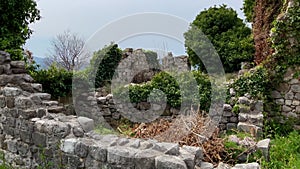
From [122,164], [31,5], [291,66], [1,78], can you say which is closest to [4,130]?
[1,78]

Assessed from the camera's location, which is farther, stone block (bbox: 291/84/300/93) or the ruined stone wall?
stone block (bbox: 291/84/300/93)

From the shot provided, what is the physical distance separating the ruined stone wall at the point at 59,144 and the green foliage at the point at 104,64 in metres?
4.29

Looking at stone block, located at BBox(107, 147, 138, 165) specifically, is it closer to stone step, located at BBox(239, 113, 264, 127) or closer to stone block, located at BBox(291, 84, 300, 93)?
stone step, located at BBox(239, 113, 264, 127)

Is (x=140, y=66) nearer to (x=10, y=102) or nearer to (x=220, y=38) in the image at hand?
(x=220, y=38)

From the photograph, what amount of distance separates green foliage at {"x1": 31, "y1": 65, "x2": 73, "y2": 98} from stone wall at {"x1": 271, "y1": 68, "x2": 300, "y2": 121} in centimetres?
564

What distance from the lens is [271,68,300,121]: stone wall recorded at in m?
8.33

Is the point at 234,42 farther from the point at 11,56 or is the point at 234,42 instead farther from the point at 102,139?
the point at 102,139

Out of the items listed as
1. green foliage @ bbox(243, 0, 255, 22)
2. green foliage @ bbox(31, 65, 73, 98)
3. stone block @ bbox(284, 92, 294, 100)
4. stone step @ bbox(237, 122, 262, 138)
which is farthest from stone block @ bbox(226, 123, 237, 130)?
green foliage @ bbox(243, 0, 255, 22)

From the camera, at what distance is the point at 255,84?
845cm

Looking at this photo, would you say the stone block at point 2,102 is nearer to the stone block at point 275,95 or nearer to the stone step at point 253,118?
the stone step at point 253,118

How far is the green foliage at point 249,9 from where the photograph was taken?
1243cm

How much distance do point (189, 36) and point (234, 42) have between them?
220 centimetres

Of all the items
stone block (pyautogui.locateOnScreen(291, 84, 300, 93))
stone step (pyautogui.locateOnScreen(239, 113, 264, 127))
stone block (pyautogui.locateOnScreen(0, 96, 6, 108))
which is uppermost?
stone block (pyautogui.locateOnScreen(291, 84, 300, 93))

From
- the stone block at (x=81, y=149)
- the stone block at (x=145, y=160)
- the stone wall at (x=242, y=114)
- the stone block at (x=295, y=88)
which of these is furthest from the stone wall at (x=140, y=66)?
the stone block at (x=145, y=160)
